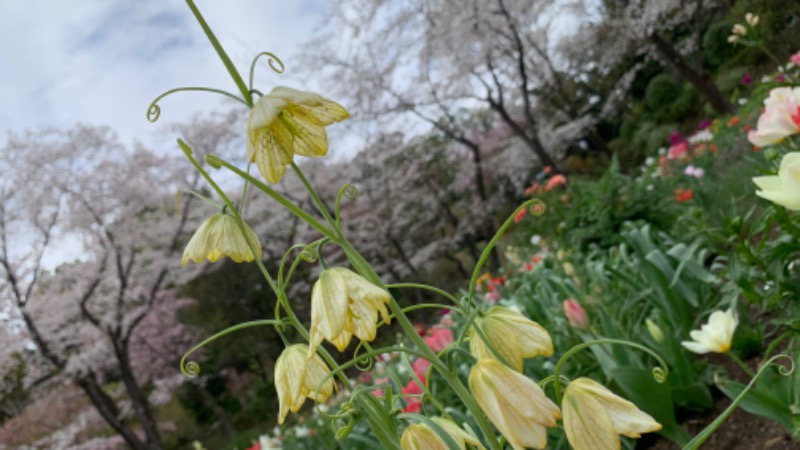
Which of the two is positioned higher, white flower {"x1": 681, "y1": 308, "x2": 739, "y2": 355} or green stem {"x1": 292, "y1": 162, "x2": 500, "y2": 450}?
green stem {"x1": 292, "y1": 162, "x2": 500, "y2": 450}

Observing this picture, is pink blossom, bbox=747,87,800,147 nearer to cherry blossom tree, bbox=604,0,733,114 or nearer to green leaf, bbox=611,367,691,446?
green leaf, bbox=611,367,691,446

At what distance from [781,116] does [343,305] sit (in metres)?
1.07

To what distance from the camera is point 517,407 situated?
513 mm

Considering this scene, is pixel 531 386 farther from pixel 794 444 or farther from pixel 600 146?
pixel 600 146

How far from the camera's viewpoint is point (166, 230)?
9.84 metres

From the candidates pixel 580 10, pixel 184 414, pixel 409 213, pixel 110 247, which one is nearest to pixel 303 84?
pixel 409 213

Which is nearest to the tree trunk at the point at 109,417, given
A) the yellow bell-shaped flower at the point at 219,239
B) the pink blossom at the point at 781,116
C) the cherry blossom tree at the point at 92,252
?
the cherry blossom tree at the point at 92,252

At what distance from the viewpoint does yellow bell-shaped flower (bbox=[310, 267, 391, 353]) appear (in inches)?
20.9

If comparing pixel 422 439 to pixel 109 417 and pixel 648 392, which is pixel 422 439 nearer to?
pixel 648 392

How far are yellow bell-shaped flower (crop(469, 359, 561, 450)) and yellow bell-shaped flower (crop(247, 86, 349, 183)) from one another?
25 centimetres

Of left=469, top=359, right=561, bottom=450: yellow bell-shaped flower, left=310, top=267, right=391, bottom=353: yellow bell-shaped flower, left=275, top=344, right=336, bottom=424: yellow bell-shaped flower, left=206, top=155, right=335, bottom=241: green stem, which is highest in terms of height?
left=206, top=155, right=335, bottom=241: green stem

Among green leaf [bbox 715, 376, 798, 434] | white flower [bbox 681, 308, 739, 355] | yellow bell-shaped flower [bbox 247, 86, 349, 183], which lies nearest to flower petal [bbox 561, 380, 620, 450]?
yellow bell-shaped flower [bbox 247, 86, 349, 183]

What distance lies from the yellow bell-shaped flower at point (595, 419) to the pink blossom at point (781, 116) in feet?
3.02

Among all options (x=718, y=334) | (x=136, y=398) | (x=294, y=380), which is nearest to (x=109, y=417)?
(x=136, y=398)
